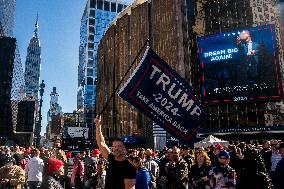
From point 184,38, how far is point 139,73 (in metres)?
51.2

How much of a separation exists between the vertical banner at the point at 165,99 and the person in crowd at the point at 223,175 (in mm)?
1214

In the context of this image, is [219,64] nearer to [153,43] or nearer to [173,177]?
[173,177]

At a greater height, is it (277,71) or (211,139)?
(277,71)

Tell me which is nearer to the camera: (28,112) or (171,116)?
(171,116)

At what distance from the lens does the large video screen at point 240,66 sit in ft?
105

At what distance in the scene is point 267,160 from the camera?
37.1 feet

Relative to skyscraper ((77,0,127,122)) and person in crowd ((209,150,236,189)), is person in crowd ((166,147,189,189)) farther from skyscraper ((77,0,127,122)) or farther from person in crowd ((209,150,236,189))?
skyscraper ((77,0,127,122))

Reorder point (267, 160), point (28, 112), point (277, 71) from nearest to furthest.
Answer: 1. point (267, 160)
2. point (277, 71)
3. point (28, 112)

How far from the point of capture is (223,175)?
21.0 feet

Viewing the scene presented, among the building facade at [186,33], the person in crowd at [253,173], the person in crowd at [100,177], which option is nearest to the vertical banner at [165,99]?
the person in crowd at [253,173]

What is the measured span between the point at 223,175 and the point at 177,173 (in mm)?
3057

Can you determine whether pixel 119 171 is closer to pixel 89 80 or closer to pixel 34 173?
pixel 34 173

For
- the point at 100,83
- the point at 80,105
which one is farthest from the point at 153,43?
the point at 80,105

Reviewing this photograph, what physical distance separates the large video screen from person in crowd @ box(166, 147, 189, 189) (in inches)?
954
